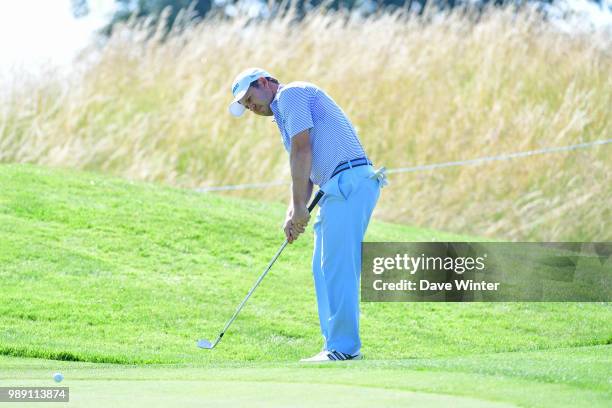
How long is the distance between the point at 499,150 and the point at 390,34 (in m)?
2.53

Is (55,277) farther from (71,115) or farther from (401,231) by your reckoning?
(71,115)

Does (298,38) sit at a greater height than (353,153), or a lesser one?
greater

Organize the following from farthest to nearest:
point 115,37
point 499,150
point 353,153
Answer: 1. point 115,37
2. point 499,150
3. point 353,153

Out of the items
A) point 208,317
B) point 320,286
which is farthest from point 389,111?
point 320,286

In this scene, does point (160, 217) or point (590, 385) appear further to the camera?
point (160, 217)

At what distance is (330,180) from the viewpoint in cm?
643

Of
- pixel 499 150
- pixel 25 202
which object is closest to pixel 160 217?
pixel 25 202

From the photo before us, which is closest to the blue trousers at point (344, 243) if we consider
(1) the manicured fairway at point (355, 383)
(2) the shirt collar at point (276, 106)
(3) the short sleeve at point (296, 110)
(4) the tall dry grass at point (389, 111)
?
(3) the short sleeve at point (296, 110)

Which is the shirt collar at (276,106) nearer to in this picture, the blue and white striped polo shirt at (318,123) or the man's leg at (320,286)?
the blue and white striped polo shirt at (318,123)

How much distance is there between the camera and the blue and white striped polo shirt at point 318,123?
6.33 meters

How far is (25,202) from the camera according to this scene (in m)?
11.3

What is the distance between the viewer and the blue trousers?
252 inches

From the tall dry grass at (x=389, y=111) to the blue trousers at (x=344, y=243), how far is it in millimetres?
7450

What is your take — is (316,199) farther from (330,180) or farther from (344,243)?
(344,243)
